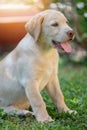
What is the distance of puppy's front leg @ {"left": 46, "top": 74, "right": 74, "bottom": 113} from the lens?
22.6 feet

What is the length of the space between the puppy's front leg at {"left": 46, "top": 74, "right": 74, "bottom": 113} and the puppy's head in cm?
50

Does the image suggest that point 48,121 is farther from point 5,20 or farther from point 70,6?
point 5,20

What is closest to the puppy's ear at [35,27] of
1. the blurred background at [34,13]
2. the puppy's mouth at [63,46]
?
the puppy's mouth at [63,46]

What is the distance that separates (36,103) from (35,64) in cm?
46

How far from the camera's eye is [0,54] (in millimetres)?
14008

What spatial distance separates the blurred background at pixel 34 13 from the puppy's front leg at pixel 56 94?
3791 mm

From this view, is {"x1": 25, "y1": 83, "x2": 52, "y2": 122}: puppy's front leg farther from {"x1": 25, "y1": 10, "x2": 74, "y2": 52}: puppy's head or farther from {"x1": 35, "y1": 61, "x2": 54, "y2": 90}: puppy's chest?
{"x1": 25, "y1": 10, "x2": 74, "y2": 52}: puppy's head

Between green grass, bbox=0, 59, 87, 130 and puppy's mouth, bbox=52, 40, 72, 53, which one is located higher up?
puppy's mouth, bbox=52, 40, 72, 53

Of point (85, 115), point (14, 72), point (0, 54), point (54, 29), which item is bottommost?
point (0, 54)

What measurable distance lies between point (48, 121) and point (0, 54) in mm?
7737

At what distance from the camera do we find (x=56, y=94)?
6.92 meters

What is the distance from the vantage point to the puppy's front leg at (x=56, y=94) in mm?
6879

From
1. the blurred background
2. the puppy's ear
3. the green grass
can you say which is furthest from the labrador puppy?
the blurred background

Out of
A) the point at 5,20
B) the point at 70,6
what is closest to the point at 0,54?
the point at 5,20
